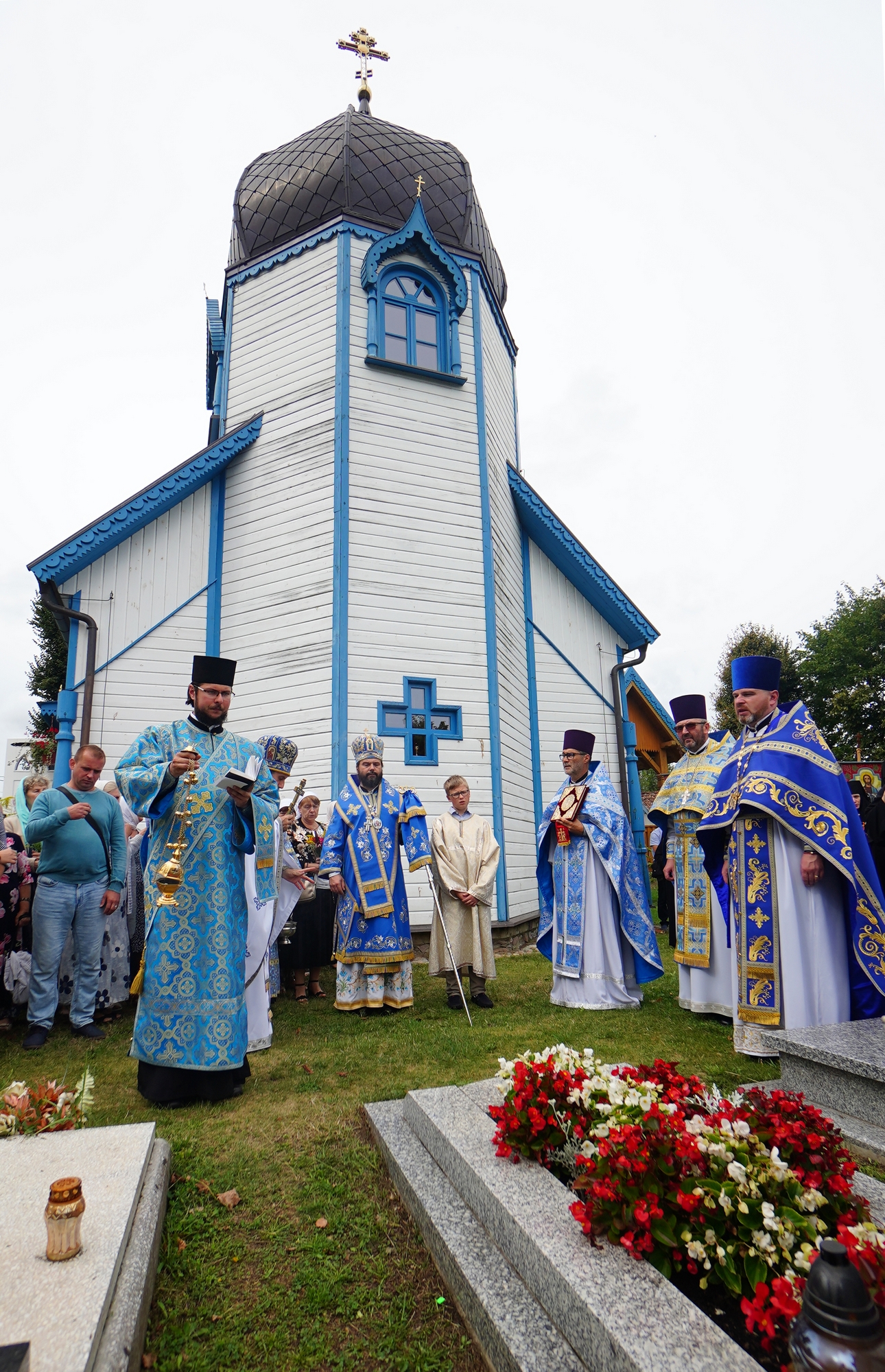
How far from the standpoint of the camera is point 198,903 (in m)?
4.57

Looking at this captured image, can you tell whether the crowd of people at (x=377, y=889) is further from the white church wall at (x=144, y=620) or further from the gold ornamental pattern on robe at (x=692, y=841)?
the white church wall at (x=144, y=620)

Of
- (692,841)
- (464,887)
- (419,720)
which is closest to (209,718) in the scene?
(464,887)

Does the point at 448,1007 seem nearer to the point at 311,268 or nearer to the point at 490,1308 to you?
the point at 490,1308

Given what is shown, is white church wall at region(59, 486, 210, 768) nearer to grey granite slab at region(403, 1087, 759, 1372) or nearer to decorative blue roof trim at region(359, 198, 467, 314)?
decorative blue roof trim at region(359, 198, 467, 314)

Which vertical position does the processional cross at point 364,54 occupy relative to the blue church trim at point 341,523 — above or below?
above

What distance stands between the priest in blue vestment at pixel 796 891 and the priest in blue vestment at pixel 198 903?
321 centimetres

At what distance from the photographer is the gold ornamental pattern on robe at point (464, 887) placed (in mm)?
7285

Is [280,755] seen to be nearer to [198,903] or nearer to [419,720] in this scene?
[198,903]

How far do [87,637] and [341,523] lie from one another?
11.7ft

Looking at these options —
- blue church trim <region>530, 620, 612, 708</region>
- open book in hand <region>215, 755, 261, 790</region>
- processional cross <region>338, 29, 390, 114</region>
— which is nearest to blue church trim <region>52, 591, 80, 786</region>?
open book in hand <region>215, 755, 261, 790</region>

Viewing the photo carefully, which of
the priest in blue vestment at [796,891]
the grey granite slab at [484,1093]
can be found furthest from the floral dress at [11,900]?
the priest in blue vestment at [796,891]

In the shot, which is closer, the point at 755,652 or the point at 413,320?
the point at 413,320

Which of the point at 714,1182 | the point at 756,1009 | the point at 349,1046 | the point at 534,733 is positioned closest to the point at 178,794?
the point at 349,1046

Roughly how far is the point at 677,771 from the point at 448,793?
85.7 inches
